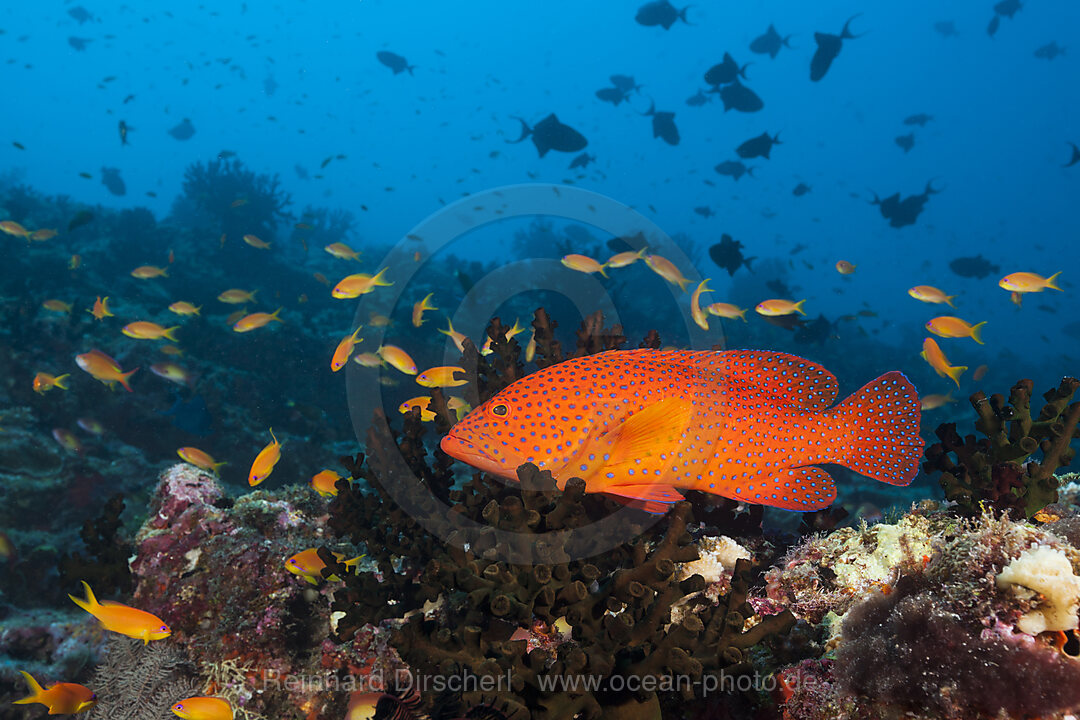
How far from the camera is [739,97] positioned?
16.9 meters

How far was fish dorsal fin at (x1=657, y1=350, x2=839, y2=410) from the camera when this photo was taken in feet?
10.2

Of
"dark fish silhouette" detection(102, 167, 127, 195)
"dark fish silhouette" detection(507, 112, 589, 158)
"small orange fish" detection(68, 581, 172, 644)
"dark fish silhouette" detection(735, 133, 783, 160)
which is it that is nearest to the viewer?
"small orange fish" detection(68, 581, 172, 644)

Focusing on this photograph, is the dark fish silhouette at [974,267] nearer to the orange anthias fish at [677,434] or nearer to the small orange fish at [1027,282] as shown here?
the small orange fish at [1027,282]

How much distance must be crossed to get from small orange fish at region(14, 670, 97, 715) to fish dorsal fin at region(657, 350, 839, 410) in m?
4.52

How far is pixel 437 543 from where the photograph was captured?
3340 millimetres

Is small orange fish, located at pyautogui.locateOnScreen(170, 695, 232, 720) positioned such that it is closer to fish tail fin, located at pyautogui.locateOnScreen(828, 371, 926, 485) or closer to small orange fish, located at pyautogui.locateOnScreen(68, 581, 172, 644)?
small orange fish, located at pyautogui.locateOnScreen(68, 581, 172, 644)

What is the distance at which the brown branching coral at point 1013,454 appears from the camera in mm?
Answer: 3018

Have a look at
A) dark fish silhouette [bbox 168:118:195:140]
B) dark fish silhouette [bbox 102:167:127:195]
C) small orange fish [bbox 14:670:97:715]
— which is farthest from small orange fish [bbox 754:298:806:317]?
dark fish silhouette [bbox 168:118:195:140]

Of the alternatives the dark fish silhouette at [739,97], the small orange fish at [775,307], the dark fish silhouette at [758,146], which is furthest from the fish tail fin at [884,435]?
the dark fish silhouette at [739,97]

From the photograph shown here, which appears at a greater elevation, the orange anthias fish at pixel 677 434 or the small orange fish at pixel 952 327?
the orange anthias fish at pixel 677 434

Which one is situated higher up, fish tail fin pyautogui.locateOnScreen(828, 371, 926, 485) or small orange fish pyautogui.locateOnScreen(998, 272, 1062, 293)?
fish tail fin pyautogui.locateOnScreen(828, 371, 926, 485)

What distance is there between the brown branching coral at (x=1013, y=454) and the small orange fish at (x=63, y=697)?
5831mm

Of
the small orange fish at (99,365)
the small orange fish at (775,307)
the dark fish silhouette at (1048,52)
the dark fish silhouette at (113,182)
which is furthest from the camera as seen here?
the dark fish silhouette at (1048,52)

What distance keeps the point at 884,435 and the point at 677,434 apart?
1334 mm
